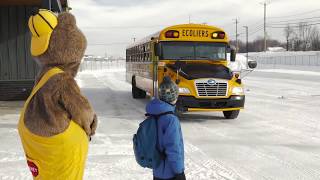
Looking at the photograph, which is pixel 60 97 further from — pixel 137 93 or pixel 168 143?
pixel 137 93

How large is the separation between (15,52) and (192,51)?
22.2ft

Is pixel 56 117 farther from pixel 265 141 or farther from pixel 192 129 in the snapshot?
pixel 192 129

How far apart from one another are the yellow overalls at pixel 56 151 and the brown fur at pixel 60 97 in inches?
1.7

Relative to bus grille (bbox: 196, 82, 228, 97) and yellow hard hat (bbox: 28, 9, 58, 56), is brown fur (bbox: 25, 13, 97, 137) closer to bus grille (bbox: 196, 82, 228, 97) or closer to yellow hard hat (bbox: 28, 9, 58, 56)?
yellow hard hat (bbox: 28, 9, 58, 56)

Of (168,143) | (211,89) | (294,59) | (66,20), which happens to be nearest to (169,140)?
(168,143)

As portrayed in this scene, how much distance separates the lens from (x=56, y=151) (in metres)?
2.94

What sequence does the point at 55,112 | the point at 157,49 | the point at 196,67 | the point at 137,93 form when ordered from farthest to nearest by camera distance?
1. the point at 137,93
2. the point at 157,49
3. the point at 196,67
4. the point at 55,112

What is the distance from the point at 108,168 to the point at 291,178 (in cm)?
248

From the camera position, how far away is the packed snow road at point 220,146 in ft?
19.7

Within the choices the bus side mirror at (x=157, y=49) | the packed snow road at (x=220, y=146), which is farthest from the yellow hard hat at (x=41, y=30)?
the bus side mirror at (x=157, y=49)

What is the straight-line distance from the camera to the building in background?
1524 cm

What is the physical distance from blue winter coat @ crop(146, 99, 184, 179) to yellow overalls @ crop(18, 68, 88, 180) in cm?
68

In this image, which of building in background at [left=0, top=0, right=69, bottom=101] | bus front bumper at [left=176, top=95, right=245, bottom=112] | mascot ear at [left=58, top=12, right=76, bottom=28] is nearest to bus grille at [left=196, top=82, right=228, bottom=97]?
bus front bumper at [left=176, top=95, right=245, bottom=112]

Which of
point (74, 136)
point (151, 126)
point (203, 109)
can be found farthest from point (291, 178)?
point (203, 109)
